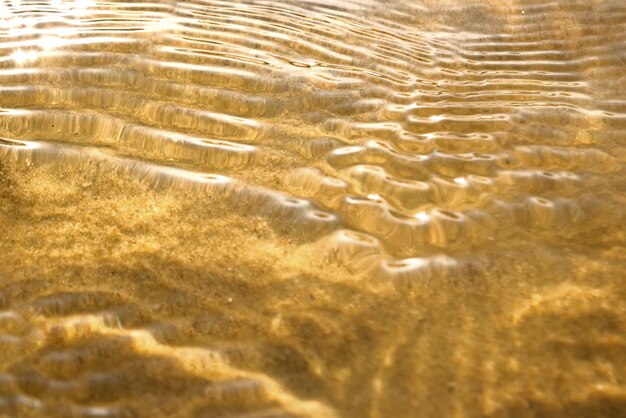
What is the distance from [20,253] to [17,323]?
25cm

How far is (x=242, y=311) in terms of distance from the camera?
127 centimetres

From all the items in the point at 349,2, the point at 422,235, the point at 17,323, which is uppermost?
the point at 349,2

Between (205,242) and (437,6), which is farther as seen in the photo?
(437,6)

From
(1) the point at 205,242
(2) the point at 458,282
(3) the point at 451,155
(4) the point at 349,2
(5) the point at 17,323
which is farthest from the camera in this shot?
(4) the point at 349,2

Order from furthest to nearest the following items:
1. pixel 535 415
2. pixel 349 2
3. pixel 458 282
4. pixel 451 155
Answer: pixel 349 2, pixel 451 155, pixel 458 282, pixel 535 415

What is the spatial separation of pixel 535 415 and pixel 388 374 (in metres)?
0.28

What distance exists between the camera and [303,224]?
5.03 feet

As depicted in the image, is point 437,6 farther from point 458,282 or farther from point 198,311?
point 198,311

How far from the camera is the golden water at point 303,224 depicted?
112cm

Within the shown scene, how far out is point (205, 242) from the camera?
1.47 m

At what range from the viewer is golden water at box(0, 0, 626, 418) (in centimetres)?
112

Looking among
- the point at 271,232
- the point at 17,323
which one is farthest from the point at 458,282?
the point at 17,323

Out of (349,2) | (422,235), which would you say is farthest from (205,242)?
→ (349,2)

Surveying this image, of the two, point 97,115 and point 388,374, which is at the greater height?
point 97,115
